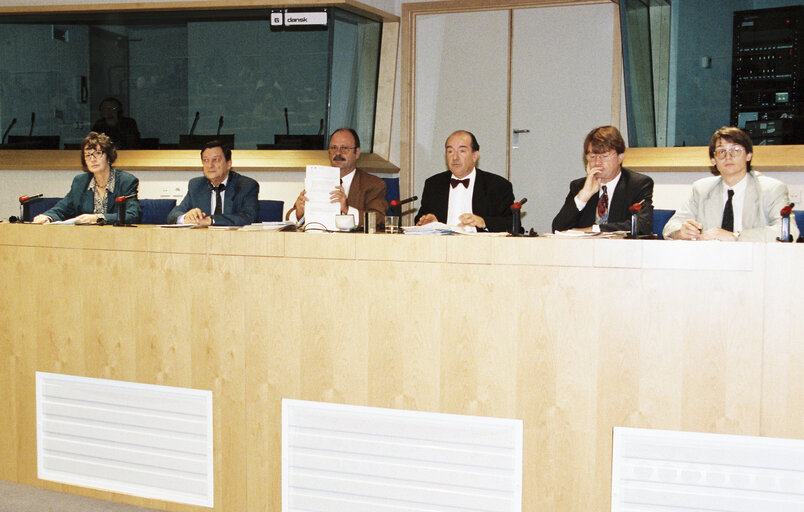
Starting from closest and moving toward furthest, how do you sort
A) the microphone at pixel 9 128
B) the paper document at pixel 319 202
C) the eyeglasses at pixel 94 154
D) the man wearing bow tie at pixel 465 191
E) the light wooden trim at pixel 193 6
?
the paper document at pixel 319 202 → the man wearing bow tie at pixel 465 191 → the eyeglasses at pixel 94 154 → the light wooden trim at pixel 193 6 → the microphone at pixel 9 128

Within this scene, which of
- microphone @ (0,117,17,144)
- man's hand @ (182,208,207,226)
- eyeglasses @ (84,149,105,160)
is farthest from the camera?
microphone @ (0,117,17,144)

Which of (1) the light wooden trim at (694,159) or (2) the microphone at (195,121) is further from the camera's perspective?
(2) the microphone at (195,121)

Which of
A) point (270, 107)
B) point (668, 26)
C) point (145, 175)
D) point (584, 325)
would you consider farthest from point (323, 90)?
point (584, 325)

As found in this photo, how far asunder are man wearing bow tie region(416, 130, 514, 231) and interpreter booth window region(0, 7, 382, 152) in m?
1.52

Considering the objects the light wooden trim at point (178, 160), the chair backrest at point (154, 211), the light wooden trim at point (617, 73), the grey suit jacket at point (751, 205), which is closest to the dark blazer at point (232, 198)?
the chair backrest at point (154, 211)

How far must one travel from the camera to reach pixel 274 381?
268 centimetres

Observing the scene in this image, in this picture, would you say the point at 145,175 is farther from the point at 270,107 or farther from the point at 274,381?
the point at 274,381

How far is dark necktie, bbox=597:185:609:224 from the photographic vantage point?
12.3 ft

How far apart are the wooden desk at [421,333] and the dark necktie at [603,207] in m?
1.46

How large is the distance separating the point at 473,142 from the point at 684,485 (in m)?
2.39

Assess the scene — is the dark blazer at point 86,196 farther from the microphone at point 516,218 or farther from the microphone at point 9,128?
the microphone at point 516,218

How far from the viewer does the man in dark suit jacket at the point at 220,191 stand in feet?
13.8

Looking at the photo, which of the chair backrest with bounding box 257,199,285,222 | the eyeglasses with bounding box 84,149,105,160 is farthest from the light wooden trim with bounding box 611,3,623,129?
the eyeglasses with bounding box 84,149,105,160

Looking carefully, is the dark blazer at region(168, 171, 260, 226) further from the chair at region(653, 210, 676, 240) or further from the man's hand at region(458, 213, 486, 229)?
the chair at region(653, 210, 676, 240)
